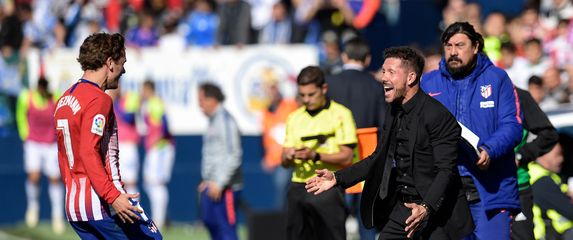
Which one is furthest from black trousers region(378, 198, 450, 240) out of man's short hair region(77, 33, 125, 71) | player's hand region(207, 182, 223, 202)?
player's hand region(207, 182, 223, 202)

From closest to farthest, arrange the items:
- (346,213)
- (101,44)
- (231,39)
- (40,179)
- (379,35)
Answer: (101,44) → (346,213) → (379,35) → (231,39) → (40,179)

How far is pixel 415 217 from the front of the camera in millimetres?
7230

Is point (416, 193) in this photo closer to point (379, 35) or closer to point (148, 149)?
point (379, 35)

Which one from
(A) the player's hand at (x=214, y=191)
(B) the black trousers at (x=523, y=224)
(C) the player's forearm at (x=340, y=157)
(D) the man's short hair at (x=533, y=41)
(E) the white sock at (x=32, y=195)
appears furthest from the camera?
(E) the white sock at (x=32, y=195)

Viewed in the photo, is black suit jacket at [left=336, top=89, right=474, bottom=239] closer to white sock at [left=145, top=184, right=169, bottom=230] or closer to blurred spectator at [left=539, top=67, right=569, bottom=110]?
blurred spectator at [left=539, top=67, right=569, bottom=110]

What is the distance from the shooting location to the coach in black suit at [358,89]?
36.0 ft

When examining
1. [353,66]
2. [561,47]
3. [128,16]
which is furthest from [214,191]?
[128,16]

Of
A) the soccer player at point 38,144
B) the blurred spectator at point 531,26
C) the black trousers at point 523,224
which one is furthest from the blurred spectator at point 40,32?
the black trousers at point 523,224

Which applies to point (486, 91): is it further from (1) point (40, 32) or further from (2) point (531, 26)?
(1) point (40, 32)

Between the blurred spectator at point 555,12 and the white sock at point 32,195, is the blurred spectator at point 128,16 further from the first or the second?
the blurred spectator at point 555,12

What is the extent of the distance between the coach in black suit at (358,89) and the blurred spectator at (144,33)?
8788 mm

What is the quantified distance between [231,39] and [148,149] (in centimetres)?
211

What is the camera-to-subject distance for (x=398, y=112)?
7.64 m

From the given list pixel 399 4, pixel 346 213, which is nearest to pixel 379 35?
pixel 399 4
